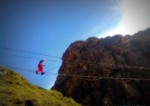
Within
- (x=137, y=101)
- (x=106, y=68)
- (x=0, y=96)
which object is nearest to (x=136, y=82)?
(x=137, y=101)

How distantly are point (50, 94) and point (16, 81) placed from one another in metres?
5.10

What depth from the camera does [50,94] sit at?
29641mm

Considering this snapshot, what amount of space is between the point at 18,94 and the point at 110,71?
33.6 m

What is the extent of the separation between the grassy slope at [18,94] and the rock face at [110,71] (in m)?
23.8

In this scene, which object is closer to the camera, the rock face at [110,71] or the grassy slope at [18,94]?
the grassy slope at [18,94]

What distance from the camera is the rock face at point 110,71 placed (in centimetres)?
4947

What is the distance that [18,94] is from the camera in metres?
25.0

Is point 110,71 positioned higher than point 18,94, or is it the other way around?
point 110,71

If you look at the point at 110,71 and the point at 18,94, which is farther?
the point at 110,71

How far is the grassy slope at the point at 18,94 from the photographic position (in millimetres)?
23141

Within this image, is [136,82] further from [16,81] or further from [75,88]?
[16,81]

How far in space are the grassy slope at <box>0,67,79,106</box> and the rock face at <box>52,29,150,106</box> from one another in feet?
78.2

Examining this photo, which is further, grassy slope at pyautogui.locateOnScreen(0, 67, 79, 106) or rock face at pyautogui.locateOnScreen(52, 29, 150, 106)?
rock face at pyautogui.locateOnScreen(52, 29, 150, 106)

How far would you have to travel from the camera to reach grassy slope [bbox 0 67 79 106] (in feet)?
75.9
